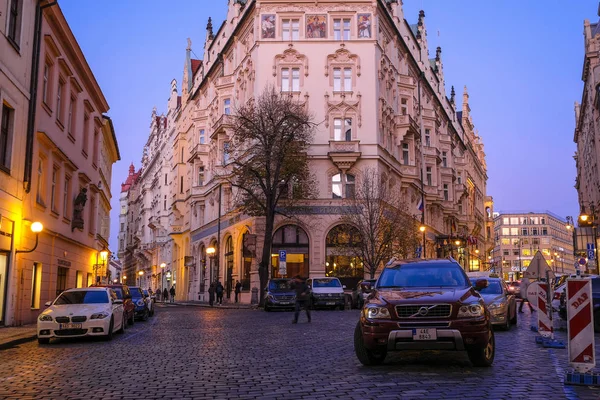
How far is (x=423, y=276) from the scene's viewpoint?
1107 centimetres

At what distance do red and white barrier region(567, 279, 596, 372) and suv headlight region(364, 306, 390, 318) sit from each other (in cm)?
266

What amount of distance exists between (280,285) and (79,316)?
65.9ft

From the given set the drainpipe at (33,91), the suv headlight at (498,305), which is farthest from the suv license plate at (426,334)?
the drainpipe at (33,91)

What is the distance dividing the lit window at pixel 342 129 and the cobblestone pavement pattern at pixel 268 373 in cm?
3190

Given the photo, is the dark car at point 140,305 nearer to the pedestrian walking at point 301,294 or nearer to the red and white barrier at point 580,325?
the pedestrian walking at point 301,294

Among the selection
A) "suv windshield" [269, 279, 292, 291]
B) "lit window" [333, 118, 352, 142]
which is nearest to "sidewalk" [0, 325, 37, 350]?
"suv windshield" [269, 279, 292, 291]

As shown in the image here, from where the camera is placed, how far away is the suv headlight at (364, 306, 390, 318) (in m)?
9.77

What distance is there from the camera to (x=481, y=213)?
100375mm

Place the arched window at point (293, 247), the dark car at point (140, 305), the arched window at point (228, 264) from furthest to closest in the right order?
1. the arched window at point (228, 264)
2. the arched window at point (293, 247)
3. the dark car at point (140, 305)

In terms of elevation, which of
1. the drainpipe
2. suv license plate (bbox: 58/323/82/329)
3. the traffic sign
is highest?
the drainpipe

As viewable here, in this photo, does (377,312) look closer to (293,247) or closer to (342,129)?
(293,247)

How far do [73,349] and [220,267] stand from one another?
37050 millimetres

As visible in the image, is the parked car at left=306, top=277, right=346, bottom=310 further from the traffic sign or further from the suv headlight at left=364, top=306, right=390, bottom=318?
the suv headlight at left=364, top=306, right=390, bottom=318

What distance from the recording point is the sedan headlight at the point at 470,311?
9.58 m
